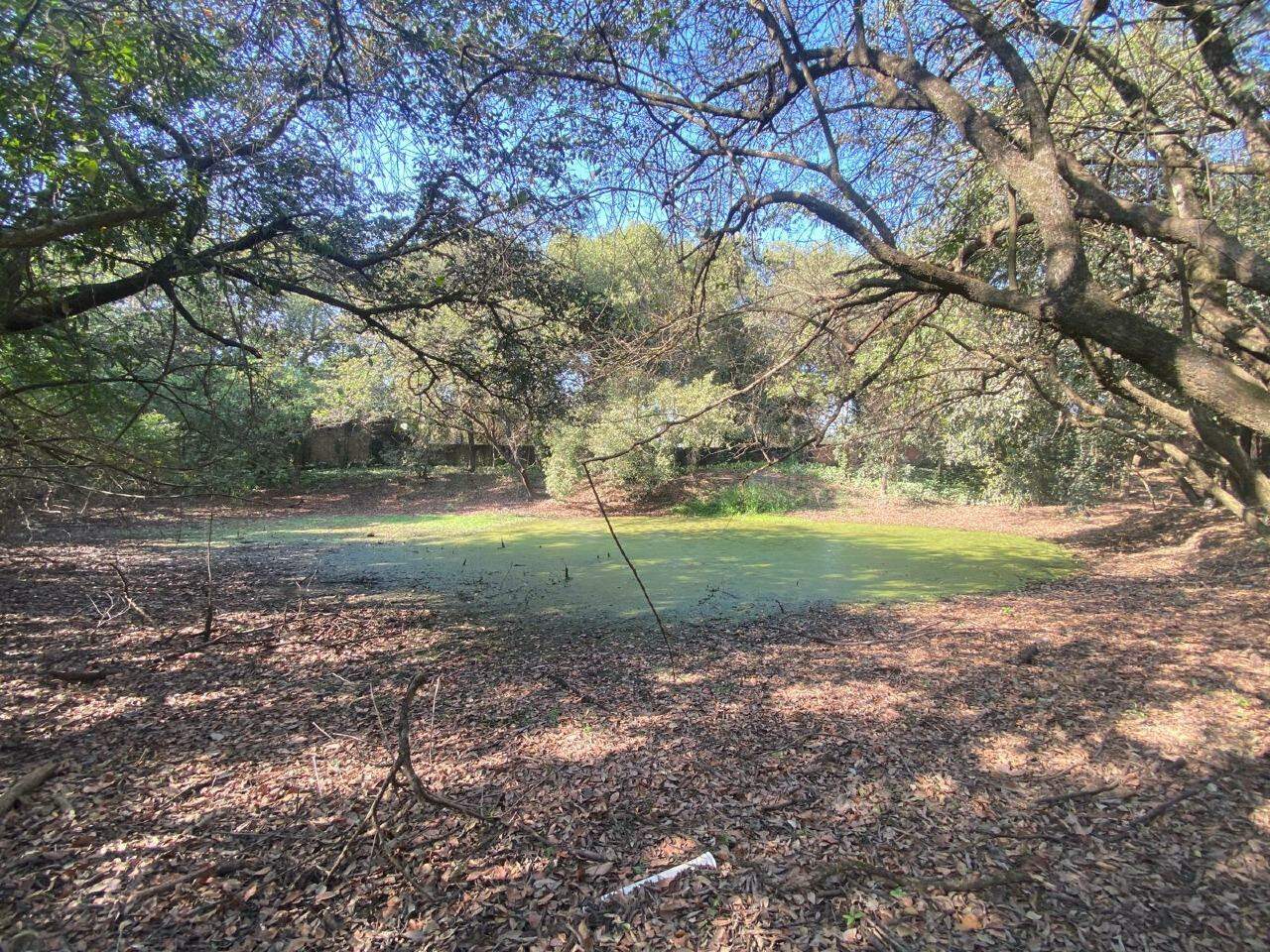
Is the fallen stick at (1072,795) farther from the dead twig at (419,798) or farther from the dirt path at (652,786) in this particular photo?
the dead twig at (419,798)

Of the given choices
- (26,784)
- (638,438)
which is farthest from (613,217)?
(638,438)

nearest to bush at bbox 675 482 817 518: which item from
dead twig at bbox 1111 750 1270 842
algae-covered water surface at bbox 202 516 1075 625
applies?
algae-covered water surface at bbox 202 516 1075 625

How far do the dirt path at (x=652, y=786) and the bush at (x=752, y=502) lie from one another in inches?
417

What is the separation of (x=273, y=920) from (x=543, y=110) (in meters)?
4.73

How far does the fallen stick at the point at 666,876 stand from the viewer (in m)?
2.20

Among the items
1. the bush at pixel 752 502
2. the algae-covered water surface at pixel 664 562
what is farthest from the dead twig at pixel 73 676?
the bush at pixel 752 502

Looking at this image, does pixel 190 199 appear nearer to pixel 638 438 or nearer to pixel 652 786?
pixel 652 786

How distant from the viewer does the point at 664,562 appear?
9.61m

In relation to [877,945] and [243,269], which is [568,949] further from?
[243,269]

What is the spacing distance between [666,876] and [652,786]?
640 mm

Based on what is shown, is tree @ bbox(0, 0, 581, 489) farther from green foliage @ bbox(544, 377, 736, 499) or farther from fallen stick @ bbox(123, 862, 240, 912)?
green foliage @ bbox(544, 377, 736, 499)

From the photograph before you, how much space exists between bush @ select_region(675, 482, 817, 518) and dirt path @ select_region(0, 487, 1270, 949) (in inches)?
417

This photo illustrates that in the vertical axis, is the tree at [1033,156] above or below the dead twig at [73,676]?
above

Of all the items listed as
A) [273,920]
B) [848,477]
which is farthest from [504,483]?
[273,920]
